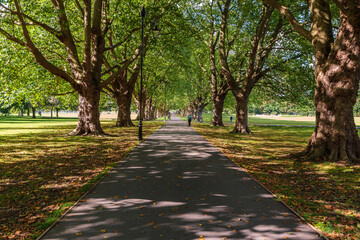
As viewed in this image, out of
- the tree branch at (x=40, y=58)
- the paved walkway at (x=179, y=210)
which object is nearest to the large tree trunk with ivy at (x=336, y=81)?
the paved walkway at (x=179, y=210)

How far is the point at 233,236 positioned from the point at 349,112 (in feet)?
25.2

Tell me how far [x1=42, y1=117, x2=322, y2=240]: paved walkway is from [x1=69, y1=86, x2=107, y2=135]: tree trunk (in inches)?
406

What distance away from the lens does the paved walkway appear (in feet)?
11.6

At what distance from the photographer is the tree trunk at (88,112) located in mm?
15906

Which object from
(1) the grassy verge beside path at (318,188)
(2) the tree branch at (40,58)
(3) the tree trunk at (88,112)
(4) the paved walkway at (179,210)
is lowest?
(1) the grassy verge beside path at (318,188)

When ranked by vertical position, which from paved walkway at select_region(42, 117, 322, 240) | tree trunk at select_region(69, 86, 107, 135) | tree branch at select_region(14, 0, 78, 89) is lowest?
paved walkway at select_region(42, 117, 322, 240)

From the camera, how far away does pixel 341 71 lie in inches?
318

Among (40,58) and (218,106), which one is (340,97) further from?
(218,106)

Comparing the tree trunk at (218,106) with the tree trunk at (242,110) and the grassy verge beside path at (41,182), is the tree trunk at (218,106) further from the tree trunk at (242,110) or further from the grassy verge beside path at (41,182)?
the grassy verge beside path at (41,182)

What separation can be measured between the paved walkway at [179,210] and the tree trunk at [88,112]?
10317 millimetres

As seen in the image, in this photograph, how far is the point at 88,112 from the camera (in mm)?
16062

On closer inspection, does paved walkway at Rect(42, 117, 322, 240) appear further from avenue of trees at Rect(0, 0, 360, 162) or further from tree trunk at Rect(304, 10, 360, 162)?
avenue of trees at Rect(0, 0, 360, 162)

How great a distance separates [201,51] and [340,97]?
979 inches

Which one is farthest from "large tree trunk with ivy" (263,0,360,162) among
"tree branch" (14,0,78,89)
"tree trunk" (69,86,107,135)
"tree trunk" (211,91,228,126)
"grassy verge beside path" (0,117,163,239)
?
"tree trunk" (211,91,228,126)
